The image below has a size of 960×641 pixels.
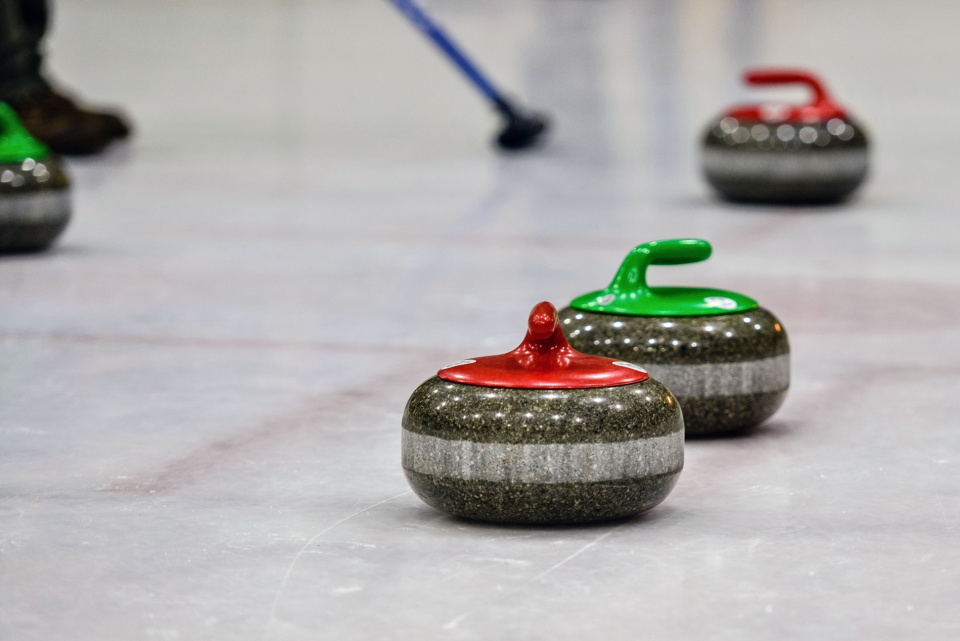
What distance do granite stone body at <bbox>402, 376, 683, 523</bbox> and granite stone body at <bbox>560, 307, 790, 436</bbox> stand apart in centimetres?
50

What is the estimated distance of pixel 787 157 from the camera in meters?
6.58

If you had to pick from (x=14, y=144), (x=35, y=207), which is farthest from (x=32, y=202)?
(x=14, y=144)

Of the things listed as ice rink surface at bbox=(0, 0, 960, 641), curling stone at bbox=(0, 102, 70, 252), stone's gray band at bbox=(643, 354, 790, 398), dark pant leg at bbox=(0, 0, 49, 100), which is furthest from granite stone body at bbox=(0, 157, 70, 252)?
dark pant leg at bbox=(0, 0, 49, 100)

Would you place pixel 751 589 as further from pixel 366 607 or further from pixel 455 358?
pixel 455 358

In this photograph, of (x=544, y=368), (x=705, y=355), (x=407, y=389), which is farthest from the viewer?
(x=407, y=389)

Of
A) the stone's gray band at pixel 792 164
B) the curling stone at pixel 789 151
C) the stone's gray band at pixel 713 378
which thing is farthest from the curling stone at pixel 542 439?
the stone's gray band at pixel 792 164

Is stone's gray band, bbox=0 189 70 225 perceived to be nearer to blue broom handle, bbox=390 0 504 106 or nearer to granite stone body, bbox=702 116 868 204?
granite stone body, bbox=702 116 868 204

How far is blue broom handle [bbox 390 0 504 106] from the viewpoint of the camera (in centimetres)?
830

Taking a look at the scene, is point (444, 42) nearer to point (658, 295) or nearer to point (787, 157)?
point (787, 157)

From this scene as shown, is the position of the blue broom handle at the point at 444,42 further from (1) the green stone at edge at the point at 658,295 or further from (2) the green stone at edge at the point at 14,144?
(1) the green stone at edge at the point at 658,295

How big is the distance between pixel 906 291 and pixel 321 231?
2476 millimetres

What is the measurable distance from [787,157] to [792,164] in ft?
0.13

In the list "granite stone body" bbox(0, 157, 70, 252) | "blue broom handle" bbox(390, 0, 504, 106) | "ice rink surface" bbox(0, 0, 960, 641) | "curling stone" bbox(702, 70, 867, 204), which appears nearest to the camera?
"ice rink surface" bbox(0, 0, 960, 641)

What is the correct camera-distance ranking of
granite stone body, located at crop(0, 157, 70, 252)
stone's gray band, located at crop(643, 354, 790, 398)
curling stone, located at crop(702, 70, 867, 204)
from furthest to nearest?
curling stone, located at crop(702, 70, 867, 204)
granite stone body, located at crop(0, 157, 70, 252)
stone's gray band, located at crop(643, 354, 790, 398)
